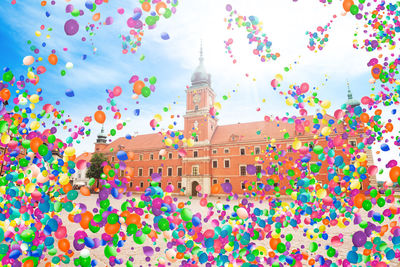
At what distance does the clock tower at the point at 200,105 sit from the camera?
39.0m

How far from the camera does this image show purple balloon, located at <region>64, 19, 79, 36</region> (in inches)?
158

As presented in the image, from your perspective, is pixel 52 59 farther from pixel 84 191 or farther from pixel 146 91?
pixel 84 191

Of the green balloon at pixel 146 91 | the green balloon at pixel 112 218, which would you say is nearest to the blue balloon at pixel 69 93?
the green balloon at pixel 146 91

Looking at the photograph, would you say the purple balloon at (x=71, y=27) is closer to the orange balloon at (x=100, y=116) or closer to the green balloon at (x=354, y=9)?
the orange balloon at (x=100, y=116)

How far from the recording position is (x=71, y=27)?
13.4 ft

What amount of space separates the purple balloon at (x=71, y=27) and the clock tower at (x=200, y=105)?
113 ft

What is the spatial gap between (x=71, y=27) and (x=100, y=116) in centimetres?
154

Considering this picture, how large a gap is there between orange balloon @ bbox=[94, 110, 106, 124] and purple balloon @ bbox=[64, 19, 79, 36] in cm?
139

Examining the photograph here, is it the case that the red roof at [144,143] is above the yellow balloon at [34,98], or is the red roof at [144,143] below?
above

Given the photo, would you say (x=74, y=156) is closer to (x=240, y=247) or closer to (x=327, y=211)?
(x=240, y=247)

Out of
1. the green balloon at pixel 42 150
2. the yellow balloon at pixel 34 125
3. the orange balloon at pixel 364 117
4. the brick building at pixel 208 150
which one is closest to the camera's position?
the green balloon at pixel 42 150

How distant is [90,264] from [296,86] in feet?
→ 17.1

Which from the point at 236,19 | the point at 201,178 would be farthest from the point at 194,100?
the point at 236,19

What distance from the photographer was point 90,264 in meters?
3.99
